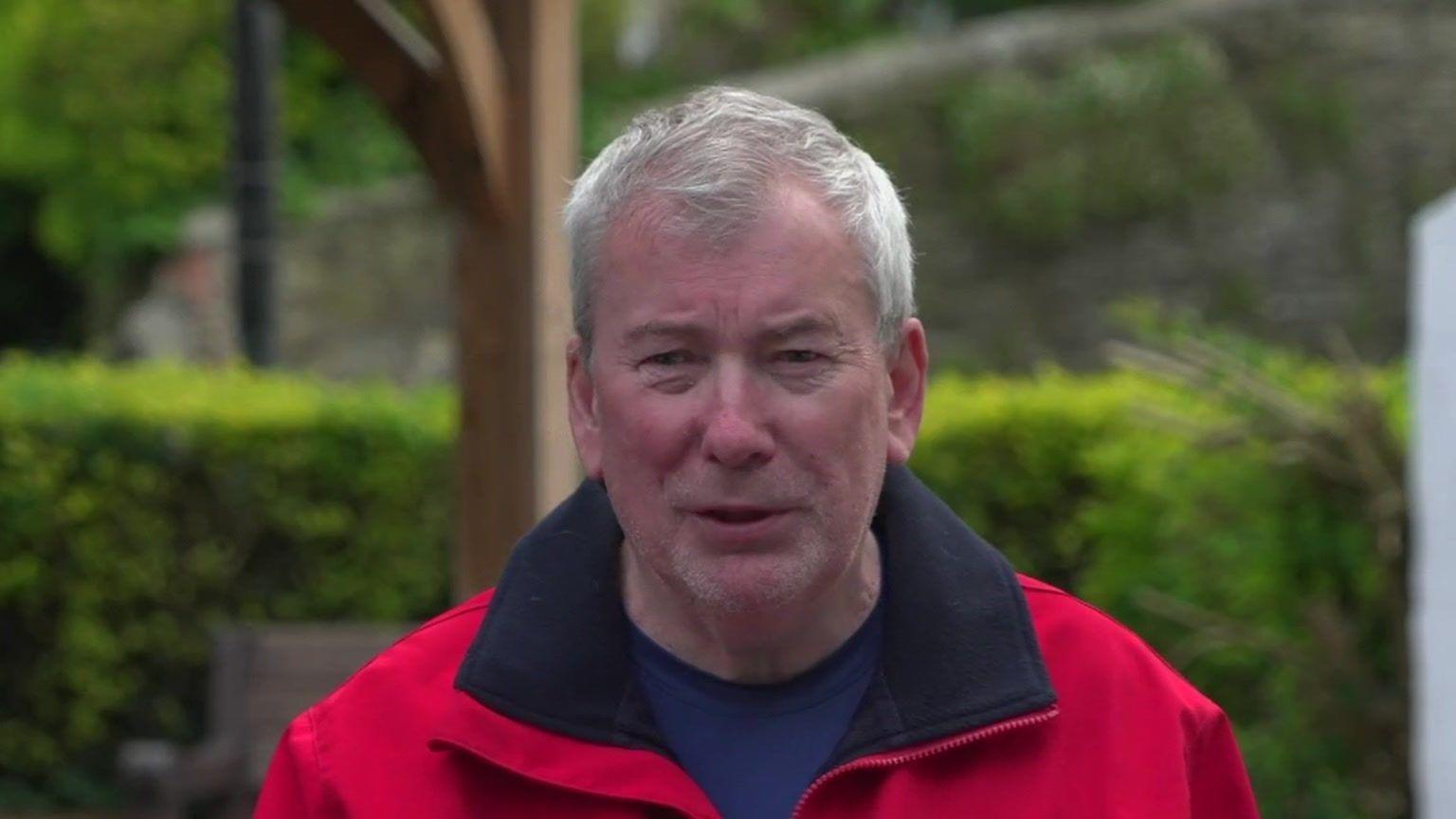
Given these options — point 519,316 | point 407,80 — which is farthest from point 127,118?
point 519,316

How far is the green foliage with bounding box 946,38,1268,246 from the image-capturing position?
1523cm

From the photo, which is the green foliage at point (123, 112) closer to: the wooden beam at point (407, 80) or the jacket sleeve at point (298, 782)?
the wooden beam at point (407, 80)

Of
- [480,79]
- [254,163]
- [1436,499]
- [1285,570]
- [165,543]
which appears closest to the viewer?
[480,79]

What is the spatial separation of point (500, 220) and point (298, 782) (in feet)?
8.98

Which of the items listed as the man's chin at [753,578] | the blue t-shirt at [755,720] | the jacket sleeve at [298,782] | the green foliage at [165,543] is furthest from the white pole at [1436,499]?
the green foliage at [165,543]

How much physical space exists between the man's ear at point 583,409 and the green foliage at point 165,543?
657 cm

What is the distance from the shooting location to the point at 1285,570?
227 inches

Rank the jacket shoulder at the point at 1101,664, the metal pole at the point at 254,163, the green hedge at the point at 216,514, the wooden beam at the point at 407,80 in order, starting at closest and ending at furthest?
the jacket shoulder at the point at 1101,664, the wooden beam at the point at 407,80, the green hedge at the point at 216,514, the metal pole at the point at 254,163

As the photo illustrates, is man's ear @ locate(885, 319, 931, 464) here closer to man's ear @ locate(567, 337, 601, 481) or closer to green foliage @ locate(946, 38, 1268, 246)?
man's ear @ locate(567, 337, 601, 481)

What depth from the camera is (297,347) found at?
626 inches

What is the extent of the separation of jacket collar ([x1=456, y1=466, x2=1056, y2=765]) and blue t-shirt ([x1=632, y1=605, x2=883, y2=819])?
0.03 m

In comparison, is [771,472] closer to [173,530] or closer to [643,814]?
[643,814]

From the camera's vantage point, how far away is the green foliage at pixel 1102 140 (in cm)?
1523

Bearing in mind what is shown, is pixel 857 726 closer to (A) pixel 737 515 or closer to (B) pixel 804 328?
(A) pixel 737 515
